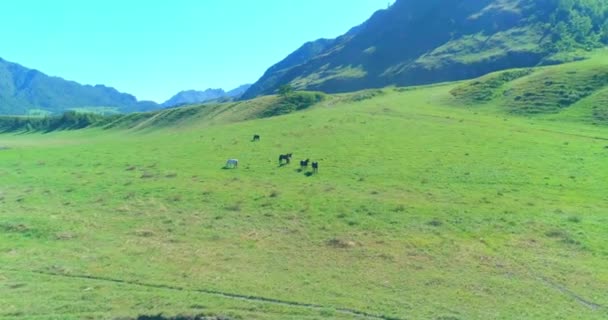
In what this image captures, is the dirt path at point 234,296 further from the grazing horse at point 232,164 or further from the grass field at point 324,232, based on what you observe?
the grazing horse at point 232,164

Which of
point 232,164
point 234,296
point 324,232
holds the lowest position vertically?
point 234,296

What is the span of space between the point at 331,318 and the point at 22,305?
13.9 m

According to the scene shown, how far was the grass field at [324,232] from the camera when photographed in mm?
20328

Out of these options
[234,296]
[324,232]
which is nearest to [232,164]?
[324,232]

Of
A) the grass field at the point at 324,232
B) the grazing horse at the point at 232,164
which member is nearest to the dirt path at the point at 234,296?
the grass field at the point at 324,232

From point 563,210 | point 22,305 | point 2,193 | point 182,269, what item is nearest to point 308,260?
point 182,269

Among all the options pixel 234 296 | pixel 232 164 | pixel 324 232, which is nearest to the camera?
pixel 234 296

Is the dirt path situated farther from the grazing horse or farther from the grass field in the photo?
the grazing horse

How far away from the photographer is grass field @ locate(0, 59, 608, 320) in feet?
66.7

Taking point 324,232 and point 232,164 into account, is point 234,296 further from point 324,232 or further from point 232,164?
point 232,164

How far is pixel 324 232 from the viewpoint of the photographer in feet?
92.4

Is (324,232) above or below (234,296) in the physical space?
above

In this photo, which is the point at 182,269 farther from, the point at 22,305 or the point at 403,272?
the point at 403,272

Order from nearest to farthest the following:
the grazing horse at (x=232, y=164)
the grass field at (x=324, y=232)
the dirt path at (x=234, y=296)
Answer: the dirt path at (x=234, y=296) → the grass field at (x=324, y=232) → the grazing horse at (x=232, y=164)
